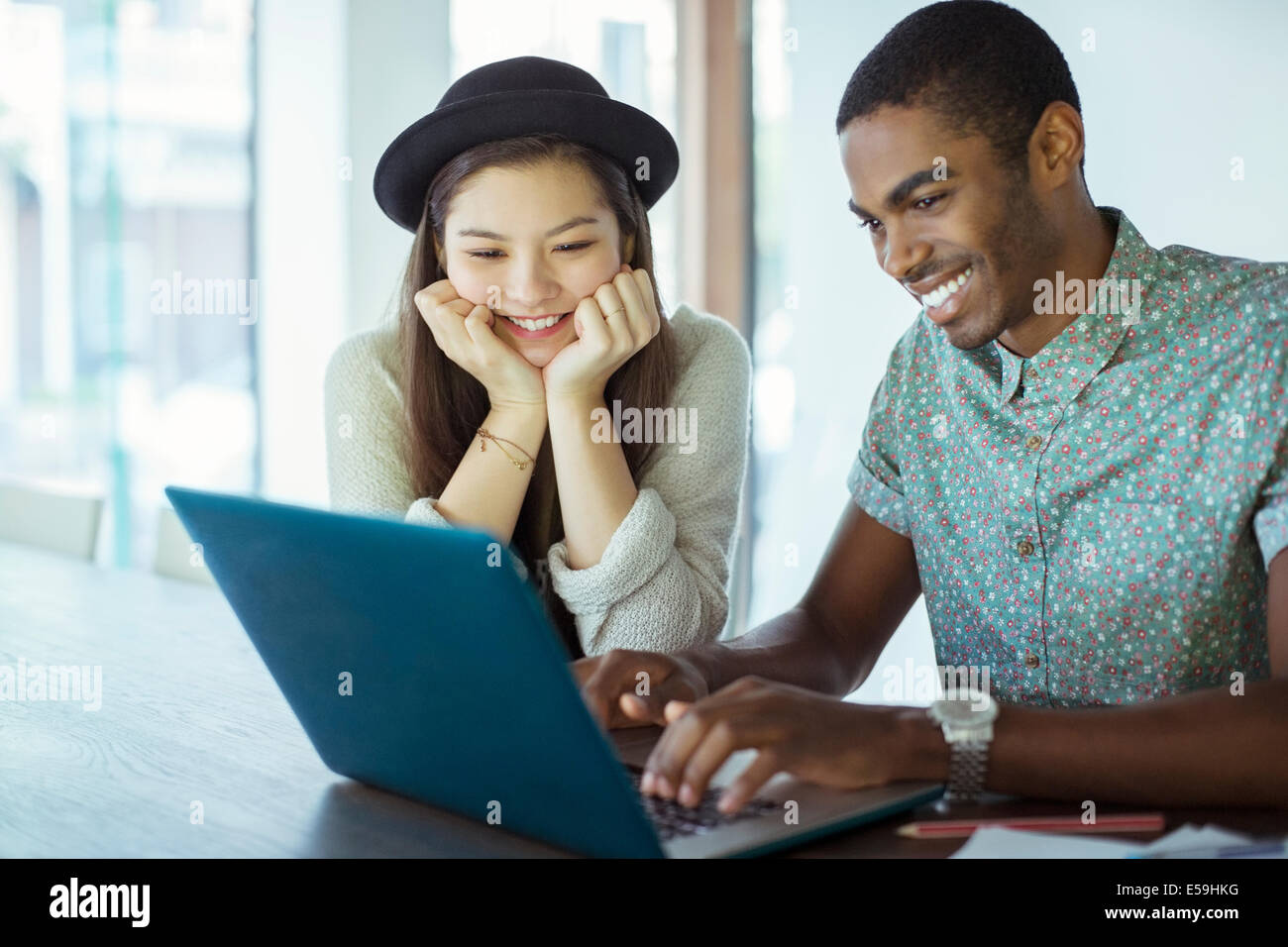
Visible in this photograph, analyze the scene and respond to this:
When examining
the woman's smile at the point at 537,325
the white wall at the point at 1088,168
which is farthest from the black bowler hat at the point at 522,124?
the white wall at the point at 1088,168

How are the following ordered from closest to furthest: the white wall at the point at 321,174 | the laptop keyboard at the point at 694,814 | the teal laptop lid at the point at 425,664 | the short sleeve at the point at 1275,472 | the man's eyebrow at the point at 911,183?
the teal laptop lid at the point at 425,664, the laptop keyboard at the point at 694,814, the short sleeve at the point at 1275,472, the man's eyebrow at the point at 911,183, the white wall at the point at 321,174

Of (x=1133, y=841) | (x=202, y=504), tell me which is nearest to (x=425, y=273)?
(x=202, y=504)

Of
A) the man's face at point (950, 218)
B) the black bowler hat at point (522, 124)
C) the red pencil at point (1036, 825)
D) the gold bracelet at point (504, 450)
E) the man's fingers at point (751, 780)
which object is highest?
the black bowler hat at point (522, 124)

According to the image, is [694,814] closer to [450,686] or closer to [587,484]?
[450,686]

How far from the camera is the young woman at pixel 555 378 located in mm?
1603

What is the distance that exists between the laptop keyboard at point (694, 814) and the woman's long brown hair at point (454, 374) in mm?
834

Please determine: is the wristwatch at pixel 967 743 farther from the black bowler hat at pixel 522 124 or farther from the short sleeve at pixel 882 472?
the black bowler hat at pixel 522 124

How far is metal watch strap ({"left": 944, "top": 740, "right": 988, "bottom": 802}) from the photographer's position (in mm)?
964

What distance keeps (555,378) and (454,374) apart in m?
0.22

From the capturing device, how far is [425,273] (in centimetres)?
181

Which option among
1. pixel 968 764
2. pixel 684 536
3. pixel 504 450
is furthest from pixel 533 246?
pixel 968 764

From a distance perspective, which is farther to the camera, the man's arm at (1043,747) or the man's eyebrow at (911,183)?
the man's eyebrow at (911,183)

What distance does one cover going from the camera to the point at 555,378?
1.68 metres

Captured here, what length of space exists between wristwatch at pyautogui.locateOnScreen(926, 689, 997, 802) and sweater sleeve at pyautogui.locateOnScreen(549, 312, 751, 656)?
1.75ft
